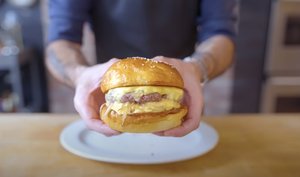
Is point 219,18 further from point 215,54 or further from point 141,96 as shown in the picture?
point 141,96

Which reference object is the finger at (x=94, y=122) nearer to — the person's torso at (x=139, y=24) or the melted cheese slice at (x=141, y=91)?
the melted cheese slice at (x=141, y=91)

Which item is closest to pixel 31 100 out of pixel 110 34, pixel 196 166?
pixel 110 34

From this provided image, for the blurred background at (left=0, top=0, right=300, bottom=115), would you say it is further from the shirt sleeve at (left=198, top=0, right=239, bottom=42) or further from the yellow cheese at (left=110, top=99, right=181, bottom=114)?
the yellow cheese at (left=110, top=99, right=181, bottom=114)

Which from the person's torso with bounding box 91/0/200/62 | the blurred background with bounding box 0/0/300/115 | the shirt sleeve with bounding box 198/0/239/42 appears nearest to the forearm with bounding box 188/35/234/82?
the shirt sleeve with bounding box 198/0/239/42

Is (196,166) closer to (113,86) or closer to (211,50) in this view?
(113,86)

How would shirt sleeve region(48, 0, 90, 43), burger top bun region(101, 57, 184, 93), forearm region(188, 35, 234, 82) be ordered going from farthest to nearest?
shirt sleeve region(48, 0, 90, 43) < forearm region(188, 35, 234, 82) < burger top bun region(101, 57, 184, 93)

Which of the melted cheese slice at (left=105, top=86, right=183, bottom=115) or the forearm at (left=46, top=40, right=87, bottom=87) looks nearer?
the melted cheese slice at (left=105, top=86, right=183, bottom=115)
